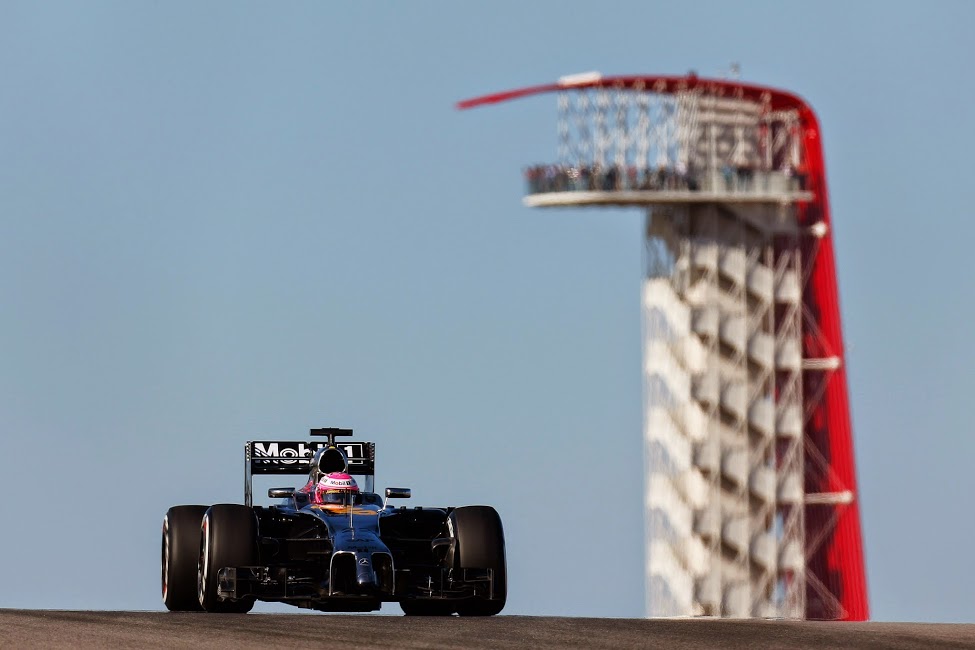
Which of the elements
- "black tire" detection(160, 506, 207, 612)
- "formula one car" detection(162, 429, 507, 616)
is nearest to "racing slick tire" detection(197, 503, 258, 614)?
"formula one car" detection(162, 429, 507, 616)

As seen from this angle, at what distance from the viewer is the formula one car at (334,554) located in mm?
33000

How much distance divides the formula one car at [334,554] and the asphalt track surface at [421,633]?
4.37ft

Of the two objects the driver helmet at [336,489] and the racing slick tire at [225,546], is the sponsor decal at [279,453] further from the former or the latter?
the racing slick tire at [225,546]

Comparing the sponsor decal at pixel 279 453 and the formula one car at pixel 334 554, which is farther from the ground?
the sponsor decal at pixel 279 453

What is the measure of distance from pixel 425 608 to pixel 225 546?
17.2ft

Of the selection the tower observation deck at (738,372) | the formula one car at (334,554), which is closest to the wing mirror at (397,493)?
the formula one car at (334,554)

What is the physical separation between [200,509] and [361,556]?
3510 mm

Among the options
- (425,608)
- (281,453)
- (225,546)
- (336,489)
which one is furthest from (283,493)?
(225,546)

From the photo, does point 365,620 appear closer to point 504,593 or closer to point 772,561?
point 504,593

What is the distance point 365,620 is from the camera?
3089 cm

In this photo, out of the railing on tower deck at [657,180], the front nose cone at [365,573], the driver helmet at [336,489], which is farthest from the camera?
the railing on tower deck at [657,180]

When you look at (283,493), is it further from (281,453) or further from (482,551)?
(482,551)

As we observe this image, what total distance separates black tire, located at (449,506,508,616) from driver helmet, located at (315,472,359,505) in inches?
101

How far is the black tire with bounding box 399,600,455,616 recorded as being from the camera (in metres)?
34.6
